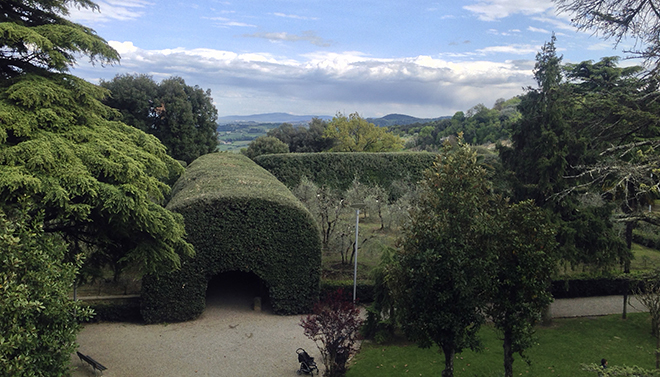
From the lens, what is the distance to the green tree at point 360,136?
49.3 m

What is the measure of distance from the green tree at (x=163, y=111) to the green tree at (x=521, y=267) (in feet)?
113

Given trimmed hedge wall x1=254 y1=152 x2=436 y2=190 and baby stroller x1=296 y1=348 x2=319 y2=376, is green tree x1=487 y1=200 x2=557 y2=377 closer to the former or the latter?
baby stroller x1=296 y1=348 x2=319 y2=376

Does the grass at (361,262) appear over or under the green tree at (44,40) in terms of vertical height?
under

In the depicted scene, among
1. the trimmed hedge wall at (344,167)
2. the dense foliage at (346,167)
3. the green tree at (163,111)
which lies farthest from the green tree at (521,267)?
the green tree at (163,111)

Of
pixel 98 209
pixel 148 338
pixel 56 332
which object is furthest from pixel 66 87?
pixel 148 338

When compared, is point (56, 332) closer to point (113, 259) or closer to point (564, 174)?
point (113, 259)

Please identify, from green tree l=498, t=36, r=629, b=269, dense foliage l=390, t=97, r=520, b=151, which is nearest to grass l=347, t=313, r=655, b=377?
green tree l=498, t=36, r=629, b=269

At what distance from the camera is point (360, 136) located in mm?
49438

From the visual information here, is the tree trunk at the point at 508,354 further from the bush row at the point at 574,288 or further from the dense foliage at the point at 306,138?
the dense foliage at the point at 306,138

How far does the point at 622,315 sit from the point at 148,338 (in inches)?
676

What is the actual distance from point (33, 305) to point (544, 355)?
13.1 meters

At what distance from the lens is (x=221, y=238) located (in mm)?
14922

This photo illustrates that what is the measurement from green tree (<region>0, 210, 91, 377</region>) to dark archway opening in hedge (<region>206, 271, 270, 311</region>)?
8.61m

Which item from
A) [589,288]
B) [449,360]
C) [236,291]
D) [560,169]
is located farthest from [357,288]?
[589,288]
